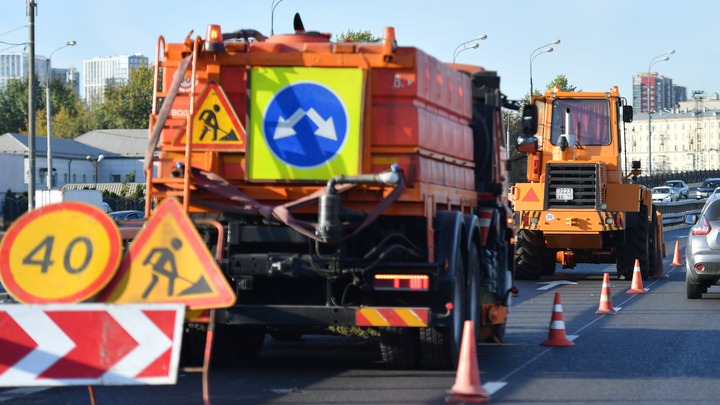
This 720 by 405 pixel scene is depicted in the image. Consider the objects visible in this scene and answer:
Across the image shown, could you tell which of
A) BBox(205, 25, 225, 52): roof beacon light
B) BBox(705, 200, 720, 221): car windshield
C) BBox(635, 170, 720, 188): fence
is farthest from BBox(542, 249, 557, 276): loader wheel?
BBox(635, 170, 720, 188): fence

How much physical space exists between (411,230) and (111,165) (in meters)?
84.9

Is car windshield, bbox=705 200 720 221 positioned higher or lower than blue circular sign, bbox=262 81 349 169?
lower

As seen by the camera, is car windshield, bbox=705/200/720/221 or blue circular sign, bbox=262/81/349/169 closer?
blue circular sign, bbox=262/81/349/169

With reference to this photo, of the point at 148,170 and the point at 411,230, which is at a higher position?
the point at 148,170

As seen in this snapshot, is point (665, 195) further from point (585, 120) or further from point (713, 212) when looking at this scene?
point (713, 212)

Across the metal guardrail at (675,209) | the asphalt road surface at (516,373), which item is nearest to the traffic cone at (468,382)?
the asphalt road surface at (516,373)

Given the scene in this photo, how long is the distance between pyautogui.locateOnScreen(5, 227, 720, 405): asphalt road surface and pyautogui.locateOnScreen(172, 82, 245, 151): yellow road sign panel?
1907 mm

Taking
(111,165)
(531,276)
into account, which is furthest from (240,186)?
(111,165)

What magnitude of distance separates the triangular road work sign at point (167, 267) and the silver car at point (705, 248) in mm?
10370

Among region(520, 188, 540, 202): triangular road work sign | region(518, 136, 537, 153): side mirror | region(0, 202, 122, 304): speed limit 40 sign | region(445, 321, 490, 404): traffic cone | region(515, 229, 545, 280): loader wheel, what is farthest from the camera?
region(515, 229, 545, 280): loader wheel

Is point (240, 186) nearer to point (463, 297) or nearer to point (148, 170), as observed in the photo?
point (148, 170)

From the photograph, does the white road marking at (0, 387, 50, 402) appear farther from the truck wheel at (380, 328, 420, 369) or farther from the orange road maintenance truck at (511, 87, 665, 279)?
the orange road maintenance truck at (511, 87, 665, 279)

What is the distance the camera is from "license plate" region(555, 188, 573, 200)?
19350 millimetres

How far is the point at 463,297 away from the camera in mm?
8625
